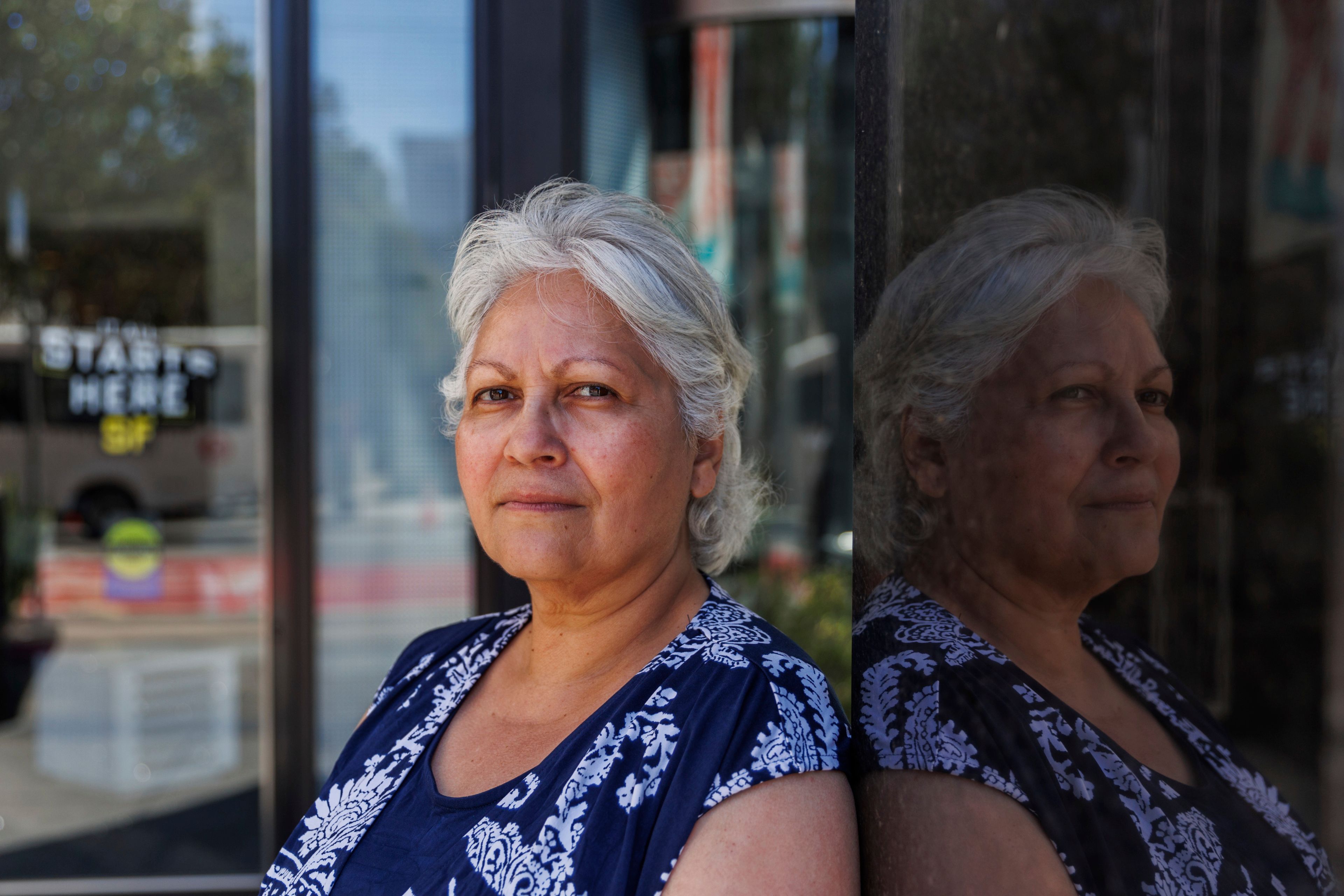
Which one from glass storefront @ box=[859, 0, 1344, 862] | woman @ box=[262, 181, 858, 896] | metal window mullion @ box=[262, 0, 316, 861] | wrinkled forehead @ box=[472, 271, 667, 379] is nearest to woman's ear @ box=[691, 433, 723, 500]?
woman @ box=[262, 181, 858, 896]

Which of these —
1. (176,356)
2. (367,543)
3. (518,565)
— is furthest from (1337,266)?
(176,356)

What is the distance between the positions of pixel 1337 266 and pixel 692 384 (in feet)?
2.79

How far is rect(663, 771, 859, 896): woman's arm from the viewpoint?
1.08 m

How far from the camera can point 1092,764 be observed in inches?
38.2

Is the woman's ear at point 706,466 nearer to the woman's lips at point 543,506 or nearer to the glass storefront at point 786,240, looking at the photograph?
the woman's lips at point 543,506

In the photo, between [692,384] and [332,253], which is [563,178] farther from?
[332,253]

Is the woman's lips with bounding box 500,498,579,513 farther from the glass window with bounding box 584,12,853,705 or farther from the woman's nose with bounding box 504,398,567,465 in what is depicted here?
the glass window with bounding box 584,12,853,705

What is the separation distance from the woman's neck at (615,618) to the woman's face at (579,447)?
0.03 m

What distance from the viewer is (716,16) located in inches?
147

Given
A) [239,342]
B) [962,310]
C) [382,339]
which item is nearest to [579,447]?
[962,310]

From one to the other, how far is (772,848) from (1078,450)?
21.1 inches

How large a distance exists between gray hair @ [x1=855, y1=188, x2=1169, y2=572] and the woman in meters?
0.27

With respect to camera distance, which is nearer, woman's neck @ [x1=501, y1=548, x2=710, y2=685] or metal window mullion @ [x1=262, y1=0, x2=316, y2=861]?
woman's neck @ [x1=501, y1=548, x2=710, y2=685]

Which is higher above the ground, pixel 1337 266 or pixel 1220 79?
pixel 1220 79
